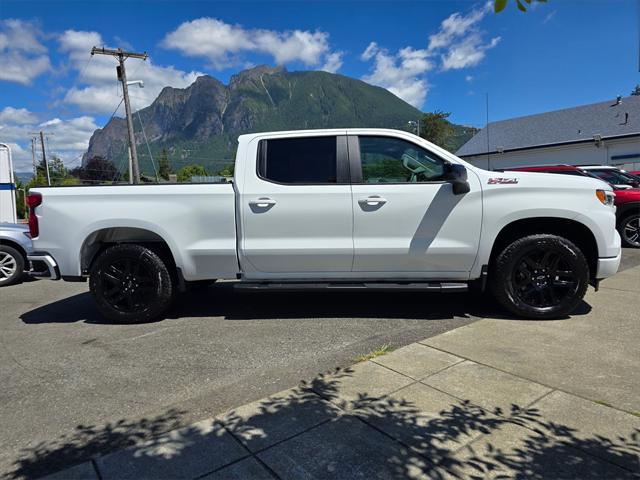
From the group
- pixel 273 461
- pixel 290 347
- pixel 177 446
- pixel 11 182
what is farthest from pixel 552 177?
pixel 11 182

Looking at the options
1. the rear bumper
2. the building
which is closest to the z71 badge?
the rear bumper

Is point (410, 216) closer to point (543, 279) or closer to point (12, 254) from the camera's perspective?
point (543, 279)

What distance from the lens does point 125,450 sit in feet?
7.80

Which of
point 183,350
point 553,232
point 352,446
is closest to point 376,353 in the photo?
point 352,446

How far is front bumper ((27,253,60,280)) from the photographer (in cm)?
458

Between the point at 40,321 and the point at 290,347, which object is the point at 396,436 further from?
the point at 40,321

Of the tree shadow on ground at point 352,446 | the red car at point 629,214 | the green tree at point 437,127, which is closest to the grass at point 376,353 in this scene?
the tree shadow on ground at point 352,446

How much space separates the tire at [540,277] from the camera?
4.33 metres

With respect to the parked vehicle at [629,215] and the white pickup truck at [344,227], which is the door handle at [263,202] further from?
the parked vehicle at [629,215]

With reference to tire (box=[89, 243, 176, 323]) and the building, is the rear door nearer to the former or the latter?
tire (box=[89, 243, 176, 323])

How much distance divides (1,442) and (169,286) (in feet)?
7.31

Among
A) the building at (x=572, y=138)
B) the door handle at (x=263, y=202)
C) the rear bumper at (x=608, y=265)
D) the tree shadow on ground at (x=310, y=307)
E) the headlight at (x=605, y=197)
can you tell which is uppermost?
the building at (x=572, y=138)

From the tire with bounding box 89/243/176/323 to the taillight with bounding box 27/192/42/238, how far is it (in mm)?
676

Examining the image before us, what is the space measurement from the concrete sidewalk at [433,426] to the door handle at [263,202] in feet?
6.06
